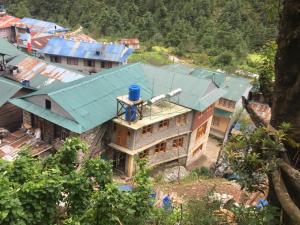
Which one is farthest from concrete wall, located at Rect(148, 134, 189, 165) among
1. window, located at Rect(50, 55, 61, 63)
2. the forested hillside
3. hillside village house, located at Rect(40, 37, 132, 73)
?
the forested hillside

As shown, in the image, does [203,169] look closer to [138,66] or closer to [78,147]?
[138,66]

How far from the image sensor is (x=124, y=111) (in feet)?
79.2

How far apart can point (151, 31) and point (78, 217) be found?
61632 mm

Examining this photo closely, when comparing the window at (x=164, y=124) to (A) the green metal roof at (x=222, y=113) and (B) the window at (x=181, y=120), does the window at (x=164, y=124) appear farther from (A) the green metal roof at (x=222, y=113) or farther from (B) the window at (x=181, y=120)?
(A) the green metal roof at (x=222, y=113)

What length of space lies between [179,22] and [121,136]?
44865mm

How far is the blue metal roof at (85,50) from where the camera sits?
145ft

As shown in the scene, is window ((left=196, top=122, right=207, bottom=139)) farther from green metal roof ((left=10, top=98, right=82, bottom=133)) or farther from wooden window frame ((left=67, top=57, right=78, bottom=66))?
wooden window frame ((left=67, top=57, right=78, bottom=66))

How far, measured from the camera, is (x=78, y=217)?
8492 mm

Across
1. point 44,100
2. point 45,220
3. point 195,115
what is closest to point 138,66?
point 195,115

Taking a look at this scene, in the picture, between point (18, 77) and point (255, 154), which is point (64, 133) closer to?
point (18, 77)

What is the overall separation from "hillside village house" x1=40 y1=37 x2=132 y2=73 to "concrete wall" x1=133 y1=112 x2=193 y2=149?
19.2 meters

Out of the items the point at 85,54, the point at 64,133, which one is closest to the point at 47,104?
the point at 64,133

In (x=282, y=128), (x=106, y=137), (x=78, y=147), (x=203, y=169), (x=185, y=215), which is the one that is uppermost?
(x=282, y=128)

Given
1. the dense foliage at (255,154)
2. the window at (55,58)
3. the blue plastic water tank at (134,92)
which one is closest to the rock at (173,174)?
the blue plastic water tank at (134,92)
